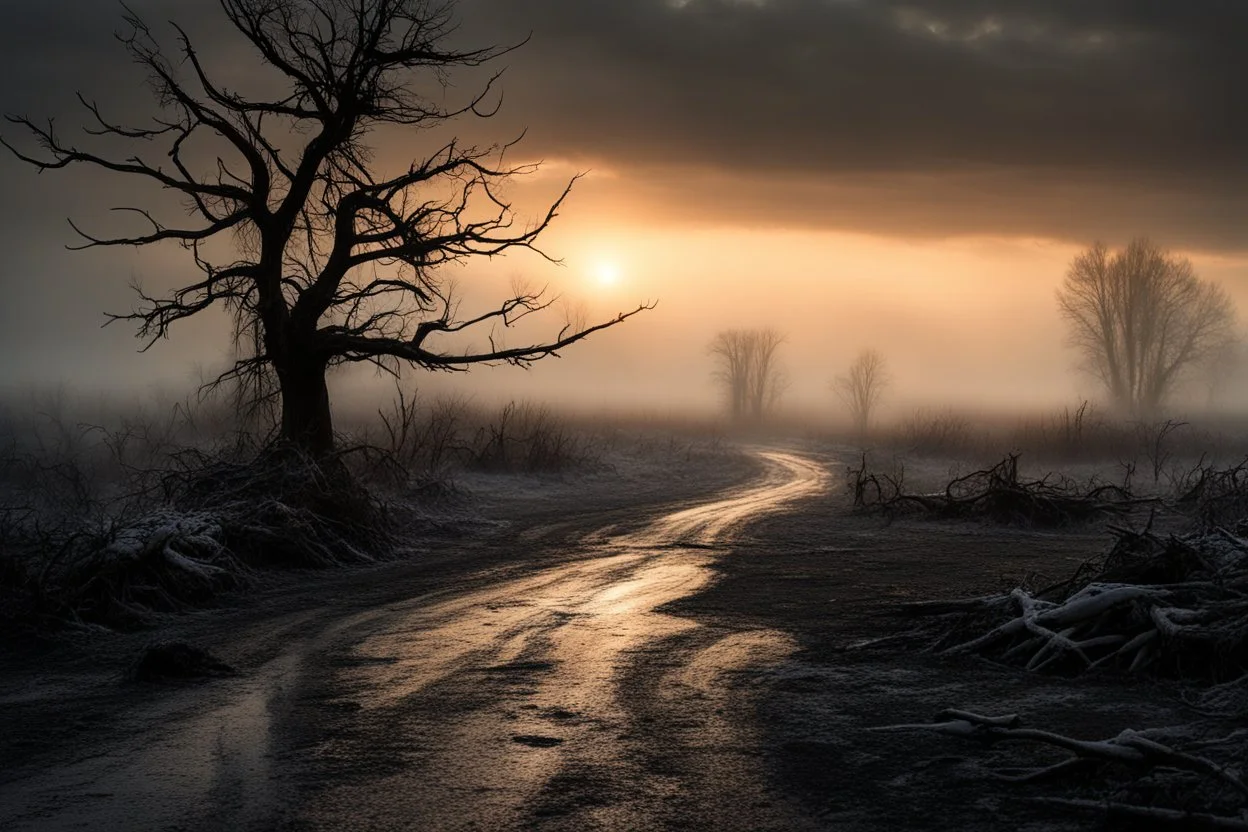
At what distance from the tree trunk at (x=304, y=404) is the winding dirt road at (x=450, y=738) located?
6.25m

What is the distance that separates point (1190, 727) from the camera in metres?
5.50

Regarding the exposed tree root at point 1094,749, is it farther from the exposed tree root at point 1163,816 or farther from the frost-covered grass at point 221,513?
the frost-covered grass at point 221,513

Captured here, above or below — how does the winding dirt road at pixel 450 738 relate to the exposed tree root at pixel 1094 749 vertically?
below

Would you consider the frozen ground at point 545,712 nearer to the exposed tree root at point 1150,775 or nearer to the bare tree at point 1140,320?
the exposed tree root at point 1150,775

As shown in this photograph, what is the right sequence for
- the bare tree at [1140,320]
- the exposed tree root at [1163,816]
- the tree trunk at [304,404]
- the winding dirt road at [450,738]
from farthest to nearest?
the bare tree at [1140,320], the tree trunk at [304,404], the winding dirt road at [450,738], the exposed tree root at [1163,816]

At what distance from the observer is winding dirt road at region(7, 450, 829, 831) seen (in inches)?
177

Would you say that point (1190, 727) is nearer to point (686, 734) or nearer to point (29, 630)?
point (686, 734)

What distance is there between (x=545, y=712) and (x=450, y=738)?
67 cm

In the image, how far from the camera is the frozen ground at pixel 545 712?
4555 millimetres

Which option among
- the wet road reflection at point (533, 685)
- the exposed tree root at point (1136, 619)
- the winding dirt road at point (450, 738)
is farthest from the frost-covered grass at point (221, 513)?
the exposed tree root at point (1136, 619)

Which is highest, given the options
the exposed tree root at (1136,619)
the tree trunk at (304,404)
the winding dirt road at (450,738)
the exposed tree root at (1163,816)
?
the tree trunk at (304,404)

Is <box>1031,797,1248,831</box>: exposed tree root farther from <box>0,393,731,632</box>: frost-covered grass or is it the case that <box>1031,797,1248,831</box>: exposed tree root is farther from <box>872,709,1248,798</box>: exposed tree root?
<box>0,393,731,632</box>: frost-covered grass

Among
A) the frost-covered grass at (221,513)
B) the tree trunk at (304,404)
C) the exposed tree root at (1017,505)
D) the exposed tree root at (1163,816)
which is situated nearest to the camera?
the exposed tree root at (1163,816)

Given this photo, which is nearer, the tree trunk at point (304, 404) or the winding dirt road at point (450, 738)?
the winding dirt road at point (450, 738)
